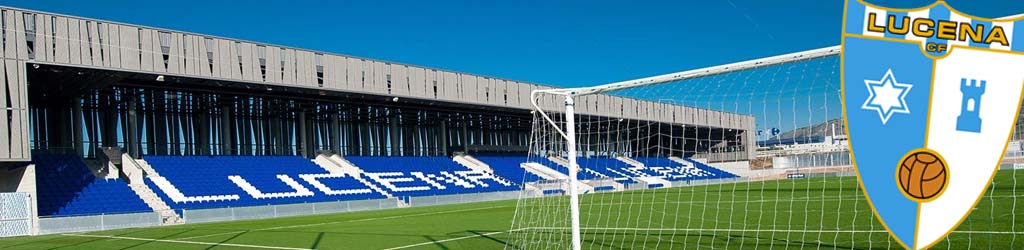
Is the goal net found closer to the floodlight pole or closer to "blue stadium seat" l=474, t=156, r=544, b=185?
the floodlight pole

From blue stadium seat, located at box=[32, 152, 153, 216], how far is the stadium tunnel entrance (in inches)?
58.3

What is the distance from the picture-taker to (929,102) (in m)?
4.98

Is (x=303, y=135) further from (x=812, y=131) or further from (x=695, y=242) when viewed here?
(x=812, y=131)

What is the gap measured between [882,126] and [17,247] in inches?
705

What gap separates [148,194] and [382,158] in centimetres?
1612

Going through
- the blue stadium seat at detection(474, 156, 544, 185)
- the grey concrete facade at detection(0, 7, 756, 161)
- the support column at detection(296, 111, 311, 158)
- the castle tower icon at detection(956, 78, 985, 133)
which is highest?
the grey concrete facade at detection(0, 7, 756, 161)

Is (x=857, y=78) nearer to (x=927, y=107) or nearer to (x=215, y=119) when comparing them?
(x=927, y=107)

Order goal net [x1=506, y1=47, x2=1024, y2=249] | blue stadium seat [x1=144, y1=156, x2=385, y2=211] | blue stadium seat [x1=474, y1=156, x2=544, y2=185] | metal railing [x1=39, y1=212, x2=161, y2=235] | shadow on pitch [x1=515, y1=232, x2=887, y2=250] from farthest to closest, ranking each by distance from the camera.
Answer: blue stadium seat [x1=474, y1=156, x2=544, y2=185], blue stadium seat [x1=144, y1=156, x2=385, y2=211], metal railing [x1=39, y1=212, x2=161, y2=235], shadow on pitch [x1=515, y1=232, x2=887, y2=250], goal net [x1=506, y1=47, x2=1024, y2=249]

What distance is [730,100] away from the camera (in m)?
9.27

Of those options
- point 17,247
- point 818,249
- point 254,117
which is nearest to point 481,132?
point 254,117

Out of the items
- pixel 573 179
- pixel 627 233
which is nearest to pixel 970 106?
pixel 573 179

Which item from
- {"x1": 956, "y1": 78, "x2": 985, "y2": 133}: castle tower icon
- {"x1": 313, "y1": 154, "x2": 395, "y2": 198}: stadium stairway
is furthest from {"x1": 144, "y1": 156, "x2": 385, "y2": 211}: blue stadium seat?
{"x1": 956, "y1": 78, "x2": 985, "y2": 133}: castle tower icon

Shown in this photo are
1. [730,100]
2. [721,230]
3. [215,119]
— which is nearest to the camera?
[730,100]

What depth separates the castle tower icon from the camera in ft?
16.2
